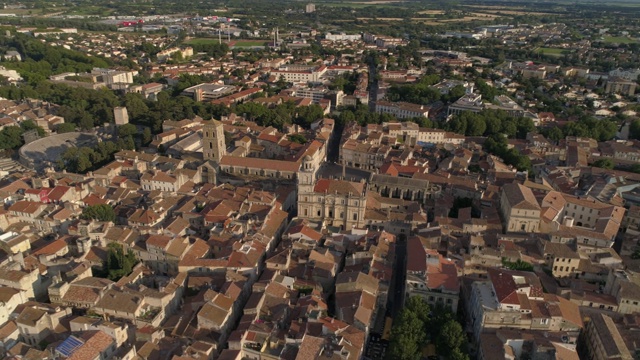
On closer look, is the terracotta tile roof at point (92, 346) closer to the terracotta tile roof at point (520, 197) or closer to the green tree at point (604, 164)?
the terracotta tile roof at point (520, 197)

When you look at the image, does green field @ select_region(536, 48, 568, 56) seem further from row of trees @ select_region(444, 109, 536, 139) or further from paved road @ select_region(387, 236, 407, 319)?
paved road @ select_region(387, 236, 407, 319)

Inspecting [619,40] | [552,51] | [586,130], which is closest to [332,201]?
[586,130]

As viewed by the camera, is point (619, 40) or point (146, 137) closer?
point (146, 137)

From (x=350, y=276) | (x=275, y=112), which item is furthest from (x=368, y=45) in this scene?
(x=350, y=276)

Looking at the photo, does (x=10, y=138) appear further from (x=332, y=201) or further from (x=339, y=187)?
(x=339, y=187)

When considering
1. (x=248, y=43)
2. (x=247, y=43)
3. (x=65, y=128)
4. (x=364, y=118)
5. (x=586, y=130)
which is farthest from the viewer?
(x=248, y=43)

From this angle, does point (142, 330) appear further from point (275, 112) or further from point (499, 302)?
point (275, 112)
